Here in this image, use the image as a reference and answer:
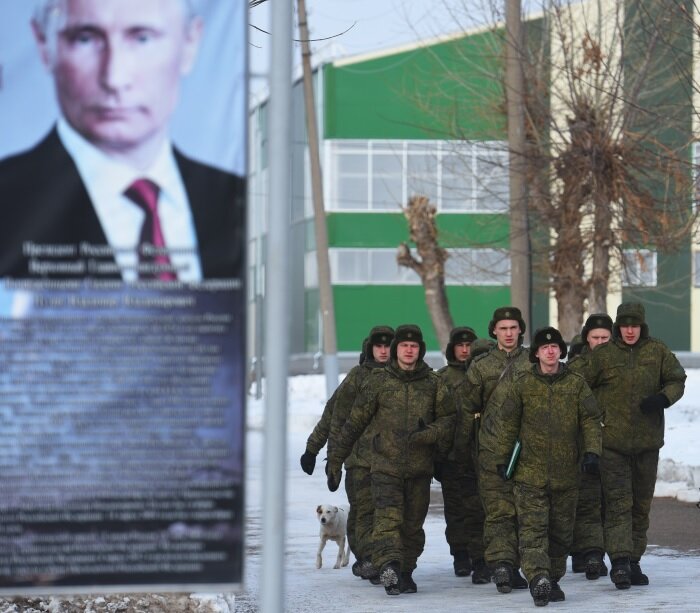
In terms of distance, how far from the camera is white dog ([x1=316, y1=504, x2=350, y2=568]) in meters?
12.1

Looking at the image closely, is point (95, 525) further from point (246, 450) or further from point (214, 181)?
point (214, 181)

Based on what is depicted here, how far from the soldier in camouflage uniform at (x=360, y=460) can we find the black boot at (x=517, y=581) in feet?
3.06

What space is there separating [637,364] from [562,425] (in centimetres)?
144

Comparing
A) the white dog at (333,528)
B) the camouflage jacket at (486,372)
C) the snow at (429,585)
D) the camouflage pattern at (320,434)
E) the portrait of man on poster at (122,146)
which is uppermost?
the portrait of man on poster at (122,146)

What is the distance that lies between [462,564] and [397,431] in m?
1.33

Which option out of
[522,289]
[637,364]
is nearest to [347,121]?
[522,289]

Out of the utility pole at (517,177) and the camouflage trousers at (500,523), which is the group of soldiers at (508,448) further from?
the utility pole at (517,177)

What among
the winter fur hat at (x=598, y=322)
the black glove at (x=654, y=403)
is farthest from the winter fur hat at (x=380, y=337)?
the black glove at (x=654, y=403)

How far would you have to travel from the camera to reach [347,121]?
53250 mm

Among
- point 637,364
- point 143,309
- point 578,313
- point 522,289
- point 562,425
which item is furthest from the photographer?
point 578,313

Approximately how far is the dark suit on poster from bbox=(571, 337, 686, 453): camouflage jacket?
6948mm

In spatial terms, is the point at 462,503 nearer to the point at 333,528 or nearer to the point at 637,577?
the point at 333,528

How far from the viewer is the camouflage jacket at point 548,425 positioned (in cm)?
1034

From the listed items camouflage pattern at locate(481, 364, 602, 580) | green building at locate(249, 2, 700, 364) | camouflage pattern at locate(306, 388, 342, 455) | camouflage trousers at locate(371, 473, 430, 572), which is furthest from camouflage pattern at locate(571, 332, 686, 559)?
green building at locate(249, 2, 700, 364)
